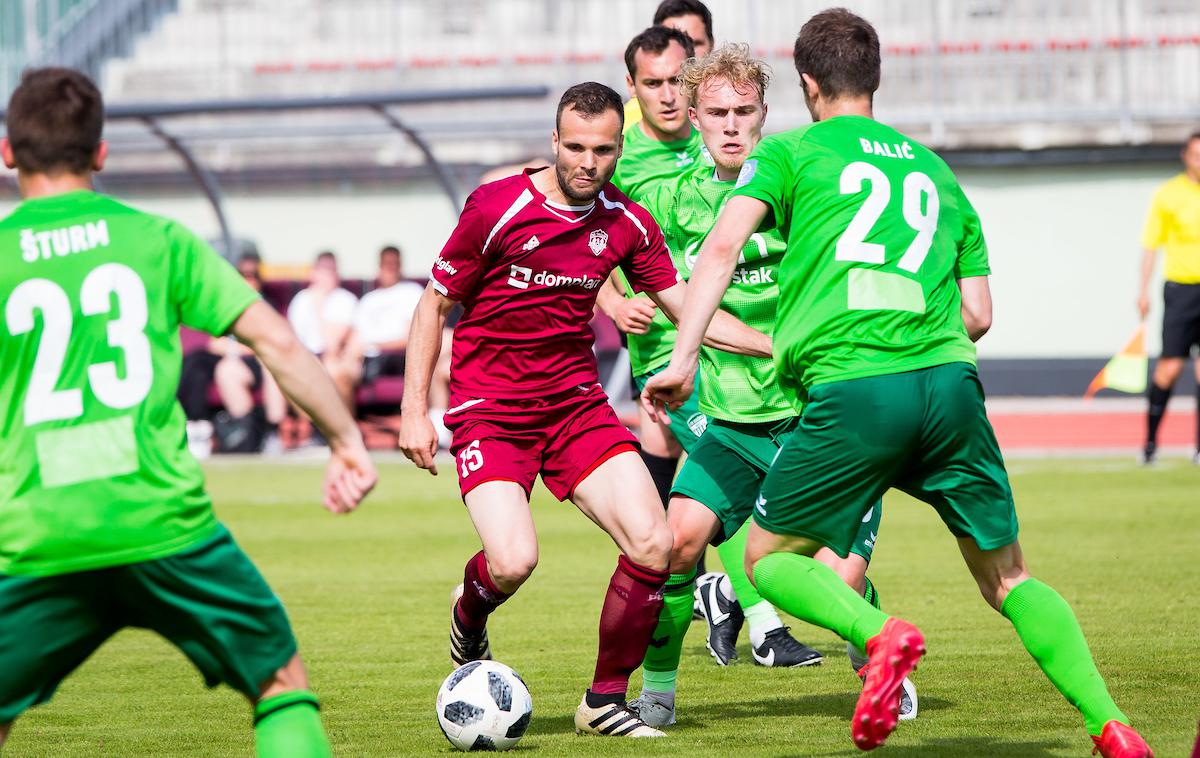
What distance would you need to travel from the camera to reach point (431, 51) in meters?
24.2

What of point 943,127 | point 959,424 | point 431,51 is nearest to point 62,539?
point 959,424

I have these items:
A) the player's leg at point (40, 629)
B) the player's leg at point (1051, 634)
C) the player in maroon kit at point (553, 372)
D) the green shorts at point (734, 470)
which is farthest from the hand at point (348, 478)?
the green shorts at point (734, 470)

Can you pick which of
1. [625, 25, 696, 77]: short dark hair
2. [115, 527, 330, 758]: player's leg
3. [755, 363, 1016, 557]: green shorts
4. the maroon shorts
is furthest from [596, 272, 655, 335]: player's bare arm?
[115, 527, 330, 758]: player's leg

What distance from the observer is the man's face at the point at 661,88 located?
7.48 m

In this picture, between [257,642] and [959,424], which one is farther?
[959,424]

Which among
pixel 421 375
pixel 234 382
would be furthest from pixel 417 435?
pixel 234 382

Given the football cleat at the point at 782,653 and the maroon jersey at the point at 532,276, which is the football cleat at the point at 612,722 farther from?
the football cleat at the point at 782,653

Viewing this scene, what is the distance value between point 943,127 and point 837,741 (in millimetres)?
17946

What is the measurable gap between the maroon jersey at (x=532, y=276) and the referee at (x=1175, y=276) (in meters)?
9.13

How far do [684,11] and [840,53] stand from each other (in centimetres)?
404

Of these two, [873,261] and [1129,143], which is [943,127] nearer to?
[1129,143]

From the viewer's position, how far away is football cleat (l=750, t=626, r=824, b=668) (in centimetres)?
674

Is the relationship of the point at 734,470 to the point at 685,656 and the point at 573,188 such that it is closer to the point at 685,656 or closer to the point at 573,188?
the point at 573,188

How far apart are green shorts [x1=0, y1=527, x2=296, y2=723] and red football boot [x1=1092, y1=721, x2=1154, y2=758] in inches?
88.3
